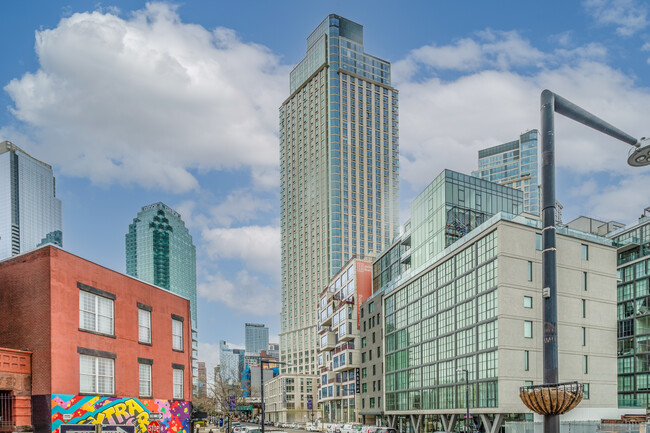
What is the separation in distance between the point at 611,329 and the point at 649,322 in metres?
31.3

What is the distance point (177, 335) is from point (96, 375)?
358 inches

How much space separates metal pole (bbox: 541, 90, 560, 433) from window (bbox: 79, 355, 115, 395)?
68.4ft

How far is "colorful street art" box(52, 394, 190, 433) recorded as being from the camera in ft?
86.5

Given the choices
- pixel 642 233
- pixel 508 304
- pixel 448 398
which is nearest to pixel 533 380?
pixel 508 304

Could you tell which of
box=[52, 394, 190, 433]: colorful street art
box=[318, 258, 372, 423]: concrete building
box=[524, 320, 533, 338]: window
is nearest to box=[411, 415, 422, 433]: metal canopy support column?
box=[318, 258, 372, 423]: concrete building

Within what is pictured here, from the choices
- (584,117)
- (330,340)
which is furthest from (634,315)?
(584,117)

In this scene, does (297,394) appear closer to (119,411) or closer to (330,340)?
(330,340)

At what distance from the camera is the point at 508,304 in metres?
58.0

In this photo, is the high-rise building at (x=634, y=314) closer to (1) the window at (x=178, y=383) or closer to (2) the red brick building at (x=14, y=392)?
(1) the window at (x=178, y=383)

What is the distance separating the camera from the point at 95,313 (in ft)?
98.7

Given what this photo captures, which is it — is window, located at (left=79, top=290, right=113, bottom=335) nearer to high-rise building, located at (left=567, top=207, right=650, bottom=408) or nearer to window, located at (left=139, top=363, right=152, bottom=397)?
window, located at (left=139, top=363, right=152, bottom=397)

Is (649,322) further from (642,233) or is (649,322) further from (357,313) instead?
A: (357,313)

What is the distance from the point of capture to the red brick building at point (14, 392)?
24719mm

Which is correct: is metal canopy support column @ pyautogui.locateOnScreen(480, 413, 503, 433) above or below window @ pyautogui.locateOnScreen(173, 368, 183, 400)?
below
